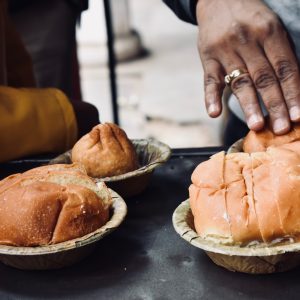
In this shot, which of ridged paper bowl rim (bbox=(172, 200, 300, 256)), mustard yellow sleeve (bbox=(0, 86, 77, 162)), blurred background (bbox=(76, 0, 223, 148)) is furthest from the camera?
blurred background (bbox=(76, 0, 223, 148))

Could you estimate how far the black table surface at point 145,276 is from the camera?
0.68 meters

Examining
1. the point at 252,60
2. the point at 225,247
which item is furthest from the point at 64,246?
the point at 252,60

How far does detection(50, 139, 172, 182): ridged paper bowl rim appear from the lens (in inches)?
37.0

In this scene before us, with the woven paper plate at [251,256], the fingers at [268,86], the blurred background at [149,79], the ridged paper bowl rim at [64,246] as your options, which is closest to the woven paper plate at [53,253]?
the ridged paper bowl rim at [64,246]

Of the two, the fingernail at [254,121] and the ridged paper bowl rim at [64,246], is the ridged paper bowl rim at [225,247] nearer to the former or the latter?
the ridged paper bowl rim at [64,246]

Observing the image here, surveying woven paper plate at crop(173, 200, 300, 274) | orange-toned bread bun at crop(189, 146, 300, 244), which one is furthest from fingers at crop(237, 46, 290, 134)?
woven paper plate at crop(173, 200, 300, 274)

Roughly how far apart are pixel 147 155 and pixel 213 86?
20 cm

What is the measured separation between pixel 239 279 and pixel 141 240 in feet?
0.56

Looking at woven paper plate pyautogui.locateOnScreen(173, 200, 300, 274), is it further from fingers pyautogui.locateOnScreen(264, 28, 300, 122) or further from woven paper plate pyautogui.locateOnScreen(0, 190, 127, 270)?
fingers pyautogui.locateOnScreen(264, 28, 300, 122)

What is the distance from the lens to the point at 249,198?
702mm

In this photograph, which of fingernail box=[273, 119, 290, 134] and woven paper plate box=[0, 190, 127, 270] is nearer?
woven paper plate box=[0, 190, 127, 270]

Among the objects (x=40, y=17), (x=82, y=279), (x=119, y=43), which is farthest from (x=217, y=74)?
(x=119, y=43)

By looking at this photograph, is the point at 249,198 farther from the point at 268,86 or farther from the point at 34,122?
the point at 34,122

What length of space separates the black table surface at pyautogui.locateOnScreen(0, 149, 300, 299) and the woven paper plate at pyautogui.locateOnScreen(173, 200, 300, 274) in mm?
13
